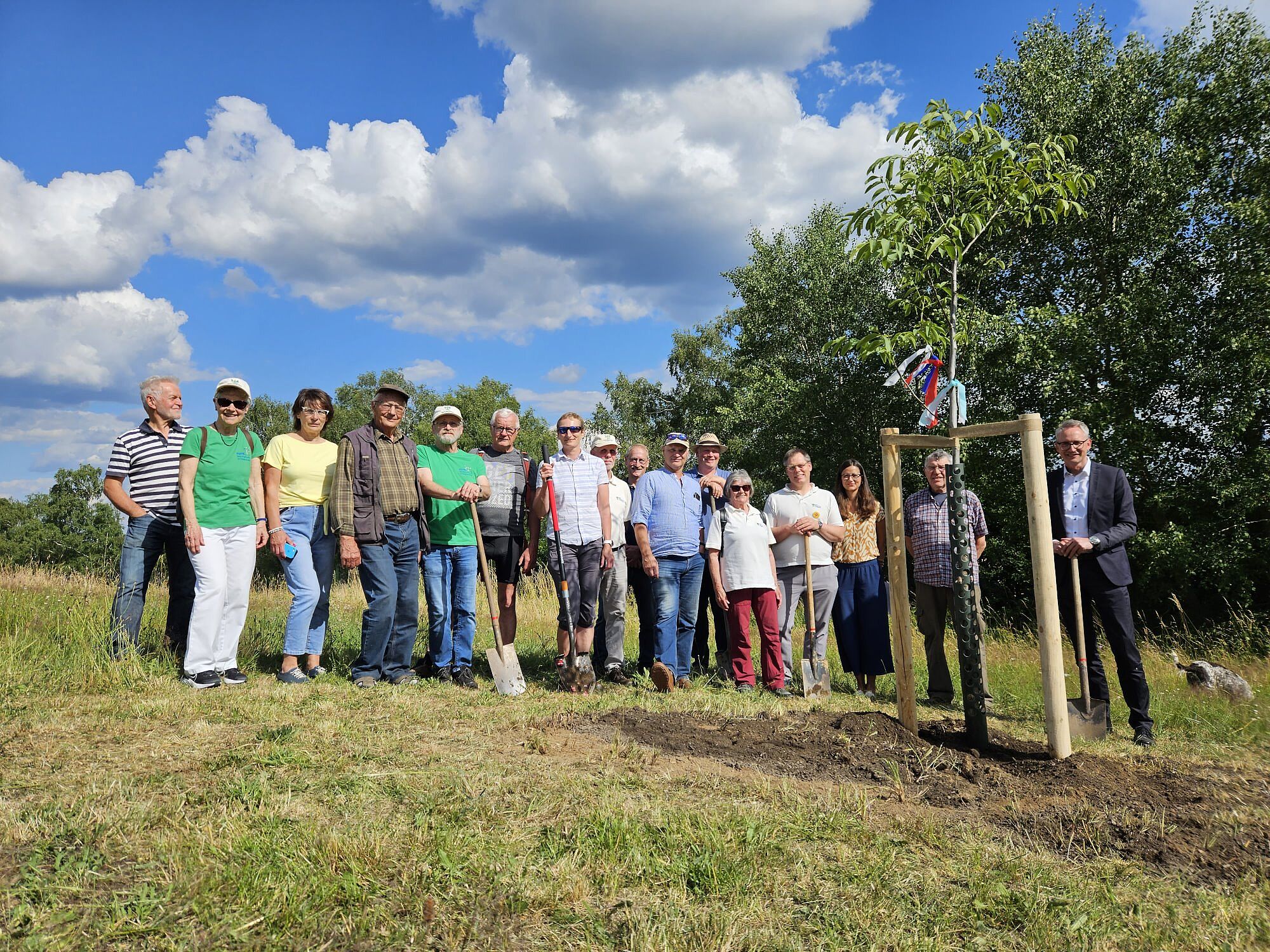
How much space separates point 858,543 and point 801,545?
0.53m

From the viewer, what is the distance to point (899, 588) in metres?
4.75

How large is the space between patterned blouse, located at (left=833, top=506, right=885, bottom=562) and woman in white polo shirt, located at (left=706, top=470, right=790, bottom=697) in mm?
681

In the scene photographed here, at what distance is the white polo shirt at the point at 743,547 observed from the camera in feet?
22.5

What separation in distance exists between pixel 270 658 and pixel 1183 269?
18.6 meters

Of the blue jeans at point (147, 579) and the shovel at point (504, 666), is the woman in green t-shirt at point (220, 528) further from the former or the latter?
the shovel at point (504, 666)

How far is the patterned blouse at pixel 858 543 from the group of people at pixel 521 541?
0.06 feet

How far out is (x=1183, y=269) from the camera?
16.9 m

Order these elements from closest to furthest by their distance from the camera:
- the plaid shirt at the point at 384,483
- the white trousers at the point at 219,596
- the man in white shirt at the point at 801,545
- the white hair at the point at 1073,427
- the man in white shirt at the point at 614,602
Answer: the white hair at the point at 1073,427
the white trousers at the point at 219,596
the plaid shirt at the point at 384,483
the man in white shirt at the point at 614,602
the man in white shirt at the point at 801,545

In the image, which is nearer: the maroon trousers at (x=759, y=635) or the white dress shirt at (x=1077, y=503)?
the white dress shirt at (x=1077, y=503)

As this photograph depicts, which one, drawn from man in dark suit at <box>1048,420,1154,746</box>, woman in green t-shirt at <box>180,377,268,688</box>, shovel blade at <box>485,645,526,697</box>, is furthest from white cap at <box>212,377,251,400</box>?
man in dark suit at <box>1048,420,1154,746</box>

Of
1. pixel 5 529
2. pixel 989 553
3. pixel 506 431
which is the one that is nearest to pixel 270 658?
pixel 506 431

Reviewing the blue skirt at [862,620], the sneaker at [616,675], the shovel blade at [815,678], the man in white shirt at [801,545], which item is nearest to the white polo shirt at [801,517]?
the man in white shirt at [801,545]

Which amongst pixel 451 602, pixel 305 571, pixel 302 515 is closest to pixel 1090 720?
pixel 451 602

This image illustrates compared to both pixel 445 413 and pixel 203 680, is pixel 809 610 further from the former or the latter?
pixel 203 680
